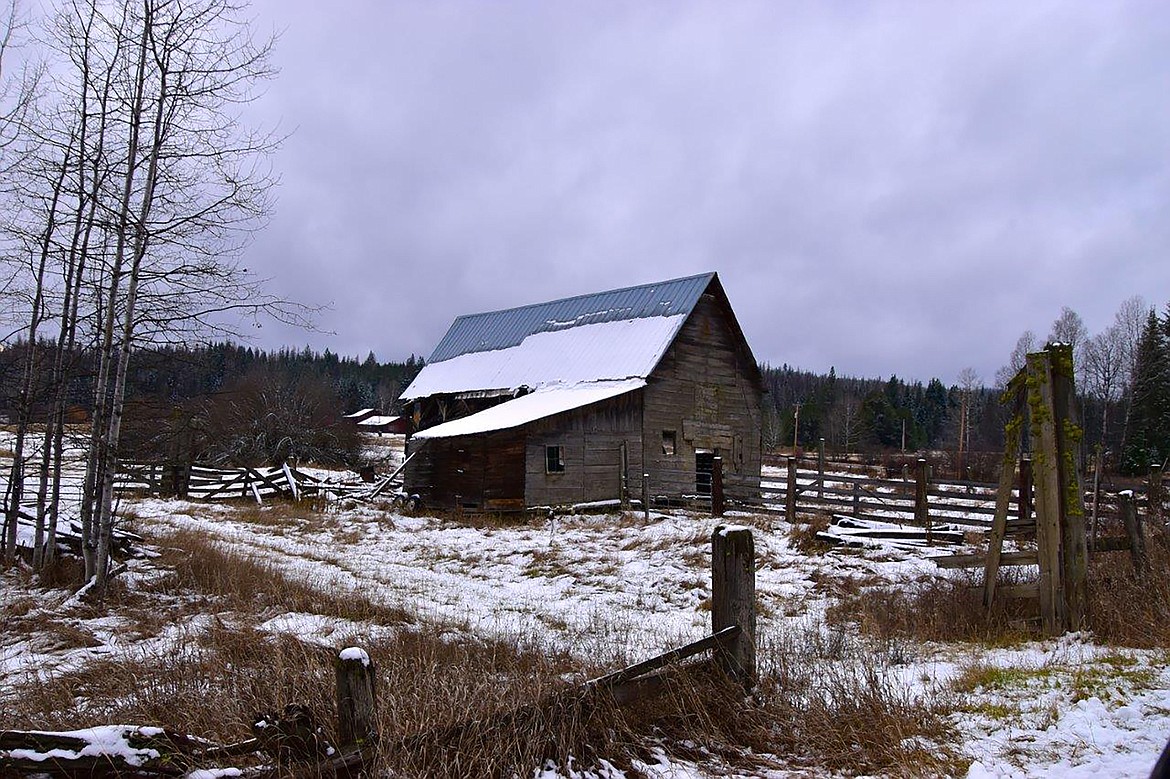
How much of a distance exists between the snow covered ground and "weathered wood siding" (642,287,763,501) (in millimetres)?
4775

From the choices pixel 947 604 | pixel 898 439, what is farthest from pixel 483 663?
pixel 898 439

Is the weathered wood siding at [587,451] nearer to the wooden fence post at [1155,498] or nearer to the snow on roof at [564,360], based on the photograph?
the snow on roof at [564,360]

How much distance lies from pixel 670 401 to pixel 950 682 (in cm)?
2126

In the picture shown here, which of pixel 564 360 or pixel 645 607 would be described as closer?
pixel 645 607

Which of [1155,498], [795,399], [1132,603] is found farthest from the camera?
[795,399]

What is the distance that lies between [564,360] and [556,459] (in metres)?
7.15

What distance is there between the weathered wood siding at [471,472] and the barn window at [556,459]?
986 millimetres

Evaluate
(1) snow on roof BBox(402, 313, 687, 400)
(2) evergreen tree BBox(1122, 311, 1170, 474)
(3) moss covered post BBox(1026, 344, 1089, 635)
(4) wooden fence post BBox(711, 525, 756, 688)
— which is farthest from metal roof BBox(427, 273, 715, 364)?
(2) evergreen tree BBox(1122, 311, 1170, 474)

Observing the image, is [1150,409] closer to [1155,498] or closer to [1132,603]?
[1155,498]

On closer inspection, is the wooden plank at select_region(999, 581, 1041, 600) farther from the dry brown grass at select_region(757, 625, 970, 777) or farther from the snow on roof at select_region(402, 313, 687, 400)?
the snow on roof at select_region(402, 313, 687, 400)

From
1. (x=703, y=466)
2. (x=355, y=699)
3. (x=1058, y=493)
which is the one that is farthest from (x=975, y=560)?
(x=703, y=466)

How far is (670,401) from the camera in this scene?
26.8 m

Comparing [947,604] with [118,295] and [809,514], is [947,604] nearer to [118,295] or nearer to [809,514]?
[118,295]

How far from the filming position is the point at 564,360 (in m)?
30.1
